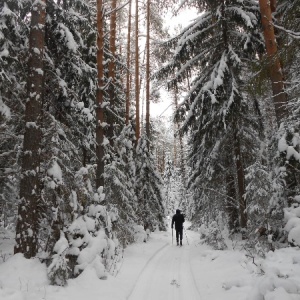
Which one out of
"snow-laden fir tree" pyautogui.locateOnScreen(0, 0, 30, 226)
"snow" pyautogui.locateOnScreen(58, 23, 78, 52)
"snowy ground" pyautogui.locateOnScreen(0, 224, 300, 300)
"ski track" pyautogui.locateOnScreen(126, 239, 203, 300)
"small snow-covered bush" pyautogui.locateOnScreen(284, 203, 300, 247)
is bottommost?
"ski track" pyautogui.locateOnScreen(126, 239, 203, 300)

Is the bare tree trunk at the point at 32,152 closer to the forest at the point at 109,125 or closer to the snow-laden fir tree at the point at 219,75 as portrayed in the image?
the forest at the point at 109,125

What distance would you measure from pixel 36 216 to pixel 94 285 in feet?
7.35

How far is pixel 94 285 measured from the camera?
20.3 ft

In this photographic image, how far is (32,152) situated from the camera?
23.6 ft

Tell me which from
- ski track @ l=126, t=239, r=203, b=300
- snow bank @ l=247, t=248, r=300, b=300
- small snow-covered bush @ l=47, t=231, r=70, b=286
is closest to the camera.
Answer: snow bank @ l=247, t=248, r=300, b=300

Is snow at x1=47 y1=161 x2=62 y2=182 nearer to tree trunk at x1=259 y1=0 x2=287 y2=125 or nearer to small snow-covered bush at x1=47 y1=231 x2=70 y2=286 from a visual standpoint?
small snow-covered bush at x1=47 y1=231 x2=70 y2=286

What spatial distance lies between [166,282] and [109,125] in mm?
5724

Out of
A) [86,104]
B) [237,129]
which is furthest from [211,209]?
[86,104]

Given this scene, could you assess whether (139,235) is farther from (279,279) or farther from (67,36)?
(279,279)

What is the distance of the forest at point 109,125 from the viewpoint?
271 inches

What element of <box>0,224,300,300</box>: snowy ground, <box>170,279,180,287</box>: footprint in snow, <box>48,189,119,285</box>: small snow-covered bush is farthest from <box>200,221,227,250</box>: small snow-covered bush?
<box>48,189,119,285</box>: small snow-covered bush

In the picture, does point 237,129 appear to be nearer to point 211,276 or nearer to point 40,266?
point 211,276

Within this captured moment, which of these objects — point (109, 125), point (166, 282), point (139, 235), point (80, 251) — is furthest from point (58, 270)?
point (139, 235)

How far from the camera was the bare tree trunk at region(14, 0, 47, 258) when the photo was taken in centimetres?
689
